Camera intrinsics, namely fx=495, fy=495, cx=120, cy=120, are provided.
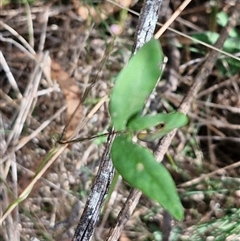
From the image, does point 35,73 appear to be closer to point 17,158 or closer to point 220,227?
point 17,158

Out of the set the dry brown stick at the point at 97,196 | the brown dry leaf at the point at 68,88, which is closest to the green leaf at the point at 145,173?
the dry brown stick at the point at 97,196

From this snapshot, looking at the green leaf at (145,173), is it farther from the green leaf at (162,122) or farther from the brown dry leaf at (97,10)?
the brown dry leaf at (97,10)

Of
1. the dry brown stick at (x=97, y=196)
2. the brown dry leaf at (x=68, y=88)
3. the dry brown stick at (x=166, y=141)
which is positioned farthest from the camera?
the brown dry leaf at (x=68, y=88)

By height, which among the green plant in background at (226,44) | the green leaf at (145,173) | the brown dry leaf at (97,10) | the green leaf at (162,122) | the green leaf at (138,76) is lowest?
the green leaf at (145,173)

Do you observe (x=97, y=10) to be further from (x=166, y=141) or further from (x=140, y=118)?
(x=140, y=118)

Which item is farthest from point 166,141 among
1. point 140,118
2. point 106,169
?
point 140,118

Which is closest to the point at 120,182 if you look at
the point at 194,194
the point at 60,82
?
the point at 194,194

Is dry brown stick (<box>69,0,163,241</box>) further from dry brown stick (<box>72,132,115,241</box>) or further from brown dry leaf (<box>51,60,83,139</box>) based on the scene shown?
brown dry leaf (<box>51,60,83,139</box>)

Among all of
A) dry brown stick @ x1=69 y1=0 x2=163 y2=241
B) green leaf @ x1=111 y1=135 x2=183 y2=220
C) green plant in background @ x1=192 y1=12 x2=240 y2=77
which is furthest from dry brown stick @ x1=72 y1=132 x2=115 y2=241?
green plant in background @ x1=192 y1=12 x2=240 y2=77
